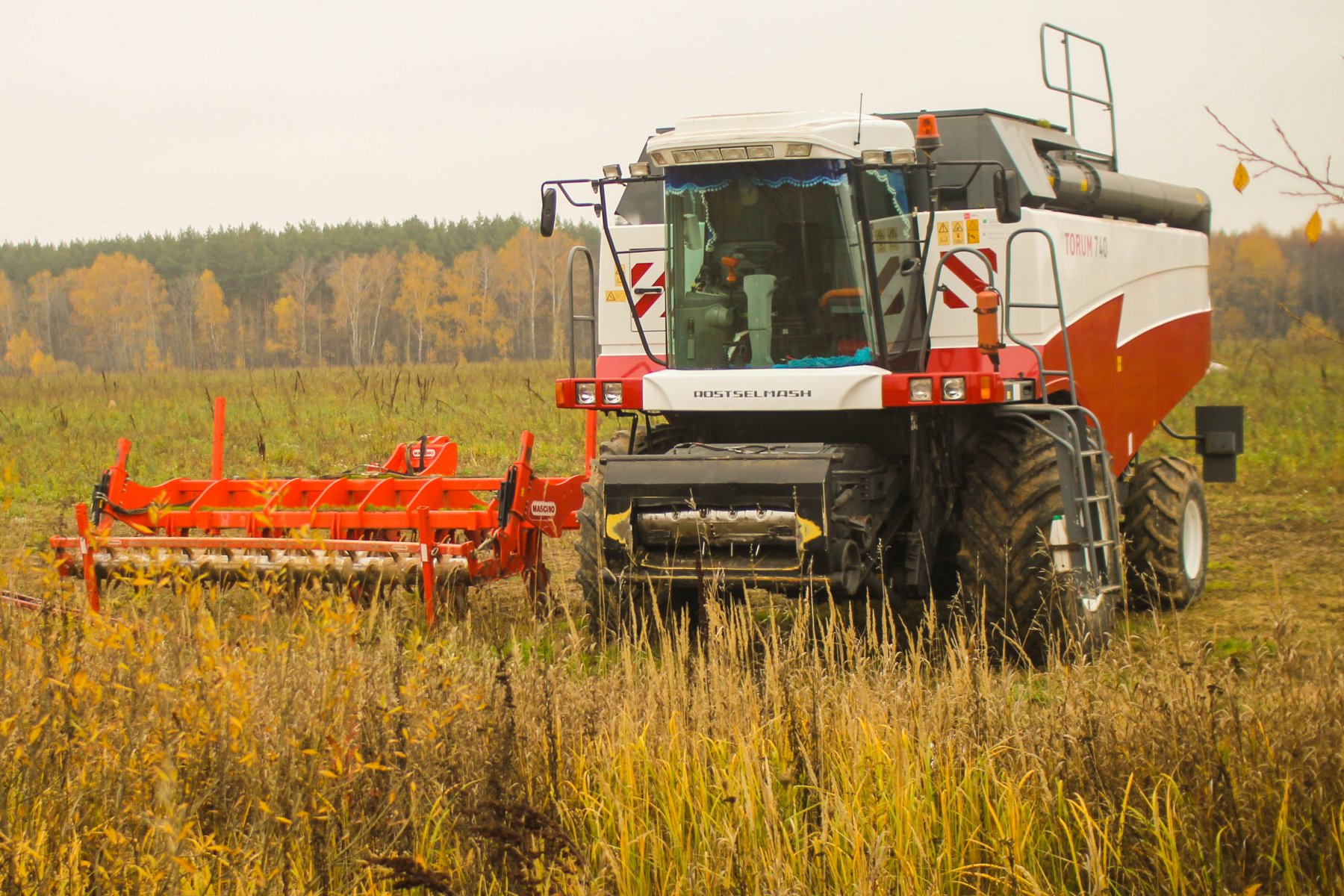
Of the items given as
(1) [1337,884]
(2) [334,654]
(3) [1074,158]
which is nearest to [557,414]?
(3) [1074,158]

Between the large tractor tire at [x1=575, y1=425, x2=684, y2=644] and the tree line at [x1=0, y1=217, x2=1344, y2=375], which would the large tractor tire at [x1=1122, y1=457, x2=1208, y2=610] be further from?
the tree line at [x1=0, y1=217, x2=1344, y2=375]

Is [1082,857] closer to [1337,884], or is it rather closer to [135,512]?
[1337,884]

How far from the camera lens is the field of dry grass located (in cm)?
Answer: 317

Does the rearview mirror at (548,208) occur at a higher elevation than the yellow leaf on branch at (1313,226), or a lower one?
higher

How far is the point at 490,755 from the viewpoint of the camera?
3.69m

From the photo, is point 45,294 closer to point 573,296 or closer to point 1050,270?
point 573,296

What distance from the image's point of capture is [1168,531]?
25.3ft

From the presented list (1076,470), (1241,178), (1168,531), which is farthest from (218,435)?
(1241,178)

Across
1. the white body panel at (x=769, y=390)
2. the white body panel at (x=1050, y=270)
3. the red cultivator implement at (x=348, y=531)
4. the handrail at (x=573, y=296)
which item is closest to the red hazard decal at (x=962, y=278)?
the white body panel at (x=1050, y=270)

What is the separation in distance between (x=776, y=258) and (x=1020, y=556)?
1769mm

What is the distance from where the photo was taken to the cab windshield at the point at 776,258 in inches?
240

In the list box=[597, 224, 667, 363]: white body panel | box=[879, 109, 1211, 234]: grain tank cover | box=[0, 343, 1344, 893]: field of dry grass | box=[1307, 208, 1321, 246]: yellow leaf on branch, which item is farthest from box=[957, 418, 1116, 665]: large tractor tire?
box=[1307, 208, 1321, 246]: yellow leaf on branch

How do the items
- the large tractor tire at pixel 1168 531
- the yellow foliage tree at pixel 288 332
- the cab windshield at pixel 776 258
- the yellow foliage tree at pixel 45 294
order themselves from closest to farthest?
1. the cab windshield at pixel 776 258
2. the large tractor tire at pixel 1168 531
3. the yellow foliage tree at pixel 288 332
4. the yellow foliage tree at pixel 45 294

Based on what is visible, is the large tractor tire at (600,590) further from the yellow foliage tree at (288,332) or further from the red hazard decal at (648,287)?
the yellow foliage tree at (288,332)
